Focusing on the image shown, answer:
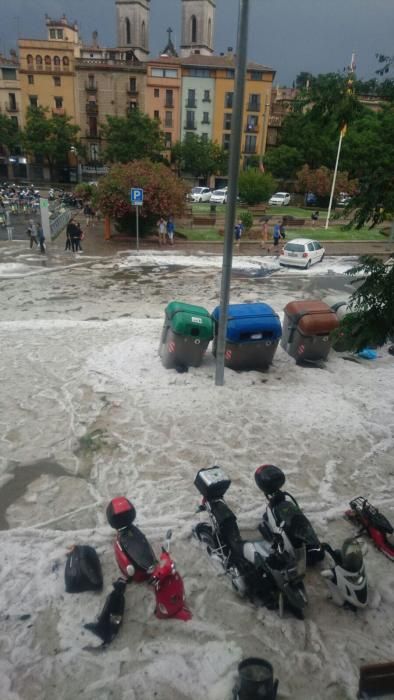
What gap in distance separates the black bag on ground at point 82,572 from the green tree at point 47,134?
59941 millimetres

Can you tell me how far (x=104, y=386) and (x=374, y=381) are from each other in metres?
5.13

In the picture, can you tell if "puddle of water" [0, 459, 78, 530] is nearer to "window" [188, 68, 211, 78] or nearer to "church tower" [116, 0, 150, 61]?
"window" [188, 68, 211, 78]

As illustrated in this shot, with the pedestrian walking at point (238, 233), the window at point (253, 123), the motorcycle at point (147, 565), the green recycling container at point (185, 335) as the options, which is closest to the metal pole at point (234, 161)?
the green recycling container at point (185, 335)

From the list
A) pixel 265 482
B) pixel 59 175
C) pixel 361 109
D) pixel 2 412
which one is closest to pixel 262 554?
pixel 265 482

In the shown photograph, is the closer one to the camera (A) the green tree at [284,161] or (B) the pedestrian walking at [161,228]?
(B) the pedestrian walking at [161,228]

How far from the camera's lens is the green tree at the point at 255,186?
3397cm

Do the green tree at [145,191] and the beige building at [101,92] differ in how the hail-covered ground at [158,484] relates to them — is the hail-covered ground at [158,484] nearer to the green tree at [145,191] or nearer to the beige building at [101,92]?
the green tree at [145,191]

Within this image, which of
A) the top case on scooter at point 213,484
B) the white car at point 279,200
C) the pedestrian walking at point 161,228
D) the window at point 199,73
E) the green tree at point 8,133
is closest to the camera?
the top case on scooter at point 213,484

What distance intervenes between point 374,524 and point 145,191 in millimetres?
19581

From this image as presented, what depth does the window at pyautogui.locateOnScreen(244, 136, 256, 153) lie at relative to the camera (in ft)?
197

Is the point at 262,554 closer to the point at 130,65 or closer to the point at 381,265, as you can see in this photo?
the point at 381,265

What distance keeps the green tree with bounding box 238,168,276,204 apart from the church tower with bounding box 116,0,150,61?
69473mm

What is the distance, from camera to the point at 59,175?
200ft

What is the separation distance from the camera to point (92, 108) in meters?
59.8
